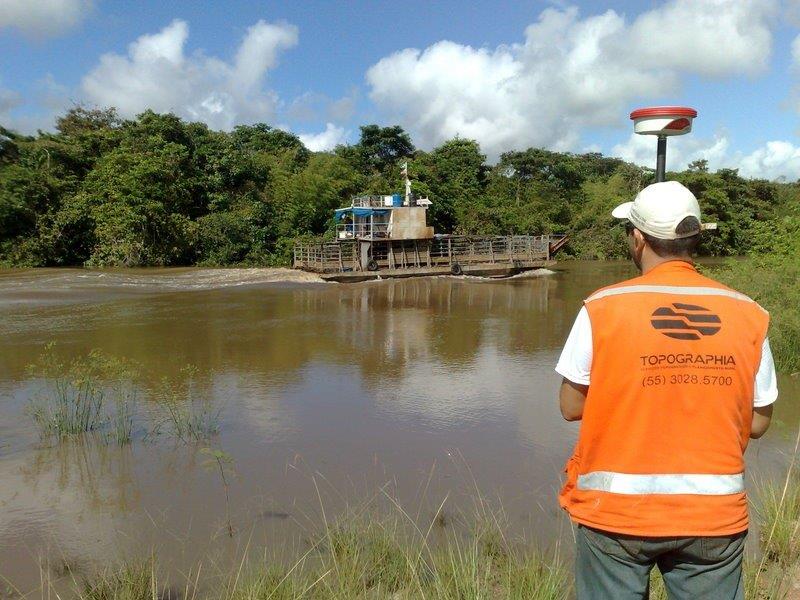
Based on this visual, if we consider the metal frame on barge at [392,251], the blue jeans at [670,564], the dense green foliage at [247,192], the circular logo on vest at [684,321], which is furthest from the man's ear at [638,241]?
the dense green foliage at [247,192]

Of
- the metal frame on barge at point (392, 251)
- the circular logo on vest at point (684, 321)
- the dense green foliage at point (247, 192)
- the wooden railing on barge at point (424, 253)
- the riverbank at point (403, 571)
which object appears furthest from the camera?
the dense green foliage at point (247, 192)

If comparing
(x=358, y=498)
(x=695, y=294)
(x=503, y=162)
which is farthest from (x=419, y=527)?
(x=503, y=162)

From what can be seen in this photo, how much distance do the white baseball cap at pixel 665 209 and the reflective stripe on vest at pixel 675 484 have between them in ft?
2.27

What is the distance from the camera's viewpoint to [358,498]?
466 cm

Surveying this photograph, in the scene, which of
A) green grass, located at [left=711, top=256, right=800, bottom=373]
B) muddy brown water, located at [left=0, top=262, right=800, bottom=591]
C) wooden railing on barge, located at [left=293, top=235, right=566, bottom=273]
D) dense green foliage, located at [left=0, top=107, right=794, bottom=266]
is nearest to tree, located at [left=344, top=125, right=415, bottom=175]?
dense green foliage, located at [left=0, top=107, right=794, bottom=266]

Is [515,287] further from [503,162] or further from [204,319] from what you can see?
[503,162]

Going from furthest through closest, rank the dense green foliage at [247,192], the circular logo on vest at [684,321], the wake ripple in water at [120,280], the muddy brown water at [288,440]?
the dense green foliage at [247,192] → the wake ripple in water at [120,280] → the muddy brown water at [288,440] → the circular logo on vest at [684,321]

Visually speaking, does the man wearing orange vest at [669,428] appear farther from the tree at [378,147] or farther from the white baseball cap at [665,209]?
the tree at [378,147]

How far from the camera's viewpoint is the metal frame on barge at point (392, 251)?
24406 mm

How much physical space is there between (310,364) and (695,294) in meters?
8.07

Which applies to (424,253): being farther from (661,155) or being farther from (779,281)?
(661,155)

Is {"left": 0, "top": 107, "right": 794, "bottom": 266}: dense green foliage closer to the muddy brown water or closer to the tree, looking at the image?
the tree

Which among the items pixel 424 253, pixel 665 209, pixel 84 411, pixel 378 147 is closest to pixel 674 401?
pixel 665 209

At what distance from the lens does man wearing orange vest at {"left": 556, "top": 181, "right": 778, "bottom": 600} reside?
5.62 feet
